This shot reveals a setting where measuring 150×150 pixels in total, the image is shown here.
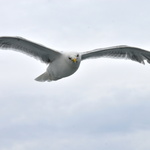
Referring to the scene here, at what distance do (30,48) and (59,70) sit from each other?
1.78m

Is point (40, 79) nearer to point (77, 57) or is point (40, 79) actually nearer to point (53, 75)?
point (53, 75)

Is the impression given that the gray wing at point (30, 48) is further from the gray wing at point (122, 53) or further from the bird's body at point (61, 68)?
the gray wing at point (122, 53)

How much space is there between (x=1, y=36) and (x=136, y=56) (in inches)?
277

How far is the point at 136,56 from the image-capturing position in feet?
85.7

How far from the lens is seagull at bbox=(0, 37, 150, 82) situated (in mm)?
22547

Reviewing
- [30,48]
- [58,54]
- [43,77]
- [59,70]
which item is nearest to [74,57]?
[59,70]

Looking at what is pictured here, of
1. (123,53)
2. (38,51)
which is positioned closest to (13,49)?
(38,51)

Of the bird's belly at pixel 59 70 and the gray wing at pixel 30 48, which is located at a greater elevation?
the gray wing at pixel 30 48

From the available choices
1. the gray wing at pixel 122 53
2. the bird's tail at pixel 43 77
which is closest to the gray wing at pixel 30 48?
the bird's tail at pixel 43 77

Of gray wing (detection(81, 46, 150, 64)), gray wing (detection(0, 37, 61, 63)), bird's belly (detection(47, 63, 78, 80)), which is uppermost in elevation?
gray wing (detection(81, 46, 150, 64))

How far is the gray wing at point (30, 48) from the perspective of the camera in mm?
22938

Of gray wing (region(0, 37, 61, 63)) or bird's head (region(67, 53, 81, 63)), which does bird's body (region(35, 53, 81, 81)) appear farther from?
gray wing (region(0, 37, 61, 63))

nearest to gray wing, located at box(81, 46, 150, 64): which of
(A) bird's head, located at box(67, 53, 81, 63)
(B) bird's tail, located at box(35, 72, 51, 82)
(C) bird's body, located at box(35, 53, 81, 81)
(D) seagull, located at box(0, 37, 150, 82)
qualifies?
(D) seagull, located at box(0, 37, 150, 82)

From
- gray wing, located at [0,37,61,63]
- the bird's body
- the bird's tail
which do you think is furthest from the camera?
the bird's tail
